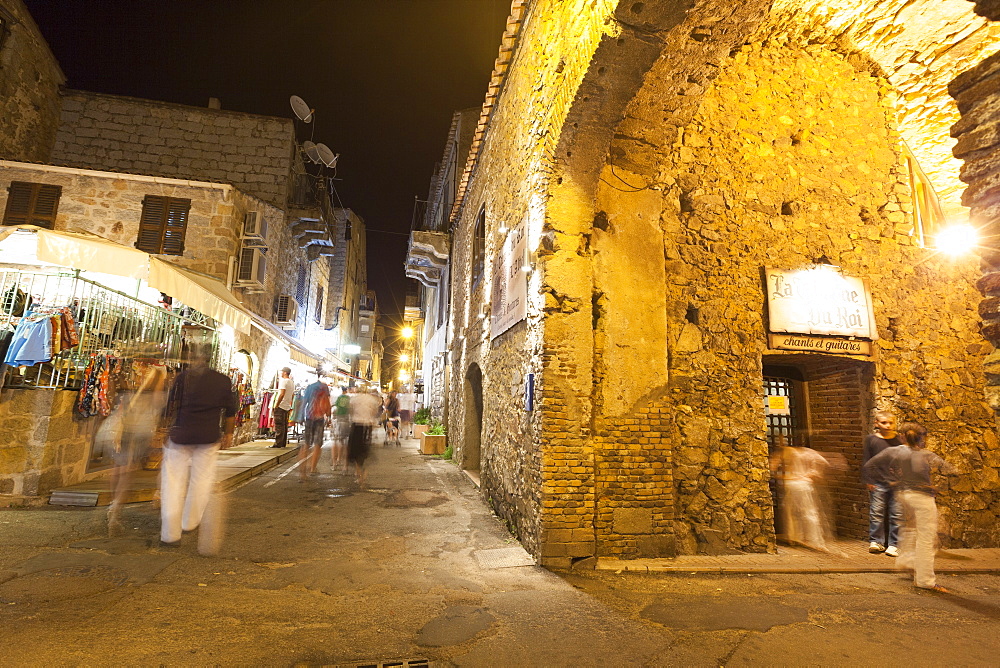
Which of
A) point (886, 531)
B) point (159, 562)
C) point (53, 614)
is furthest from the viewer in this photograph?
point (886, 531)

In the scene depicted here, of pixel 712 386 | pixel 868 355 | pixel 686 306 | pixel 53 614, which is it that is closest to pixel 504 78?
pixel 686 306

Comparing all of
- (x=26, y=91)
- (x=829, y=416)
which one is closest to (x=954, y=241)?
(x=829, y=416)

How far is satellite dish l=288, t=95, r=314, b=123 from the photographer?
15.7 metres

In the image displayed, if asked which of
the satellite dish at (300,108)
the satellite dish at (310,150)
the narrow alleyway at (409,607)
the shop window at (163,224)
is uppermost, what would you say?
Answer: the satellite dish at (300,108)

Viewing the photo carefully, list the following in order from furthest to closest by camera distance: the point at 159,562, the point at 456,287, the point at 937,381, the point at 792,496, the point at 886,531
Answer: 1. the point at 456,287
2. the point at 937,381
3. the point at 792,496
4. the point at 886,531
5. the point at 159,562

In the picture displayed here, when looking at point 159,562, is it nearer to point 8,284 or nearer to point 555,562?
point 555,562

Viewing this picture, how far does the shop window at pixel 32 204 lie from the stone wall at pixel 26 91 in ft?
6.56

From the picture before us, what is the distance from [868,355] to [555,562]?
16.0 ft

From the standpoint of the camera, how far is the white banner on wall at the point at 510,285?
19.6ft

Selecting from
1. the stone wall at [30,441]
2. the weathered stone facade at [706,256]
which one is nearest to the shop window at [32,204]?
the stone wall at [30,441]

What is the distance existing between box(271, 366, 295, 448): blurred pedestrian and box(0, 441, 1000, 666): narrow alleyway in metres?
6.17

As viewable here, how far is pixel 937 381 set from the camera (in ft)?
21.6

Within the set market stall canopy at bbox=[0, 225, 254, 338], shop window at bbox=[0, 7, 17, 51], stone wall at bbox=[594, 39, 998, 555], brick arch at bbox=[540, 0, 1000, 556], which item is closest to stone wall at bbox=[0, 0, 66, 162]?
shop window at bbox=[0, 7, 17, 51]

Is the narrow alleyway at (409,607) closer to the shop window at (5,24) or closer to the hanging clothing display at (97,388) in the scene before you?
the hanging clothing display at (97,388)
